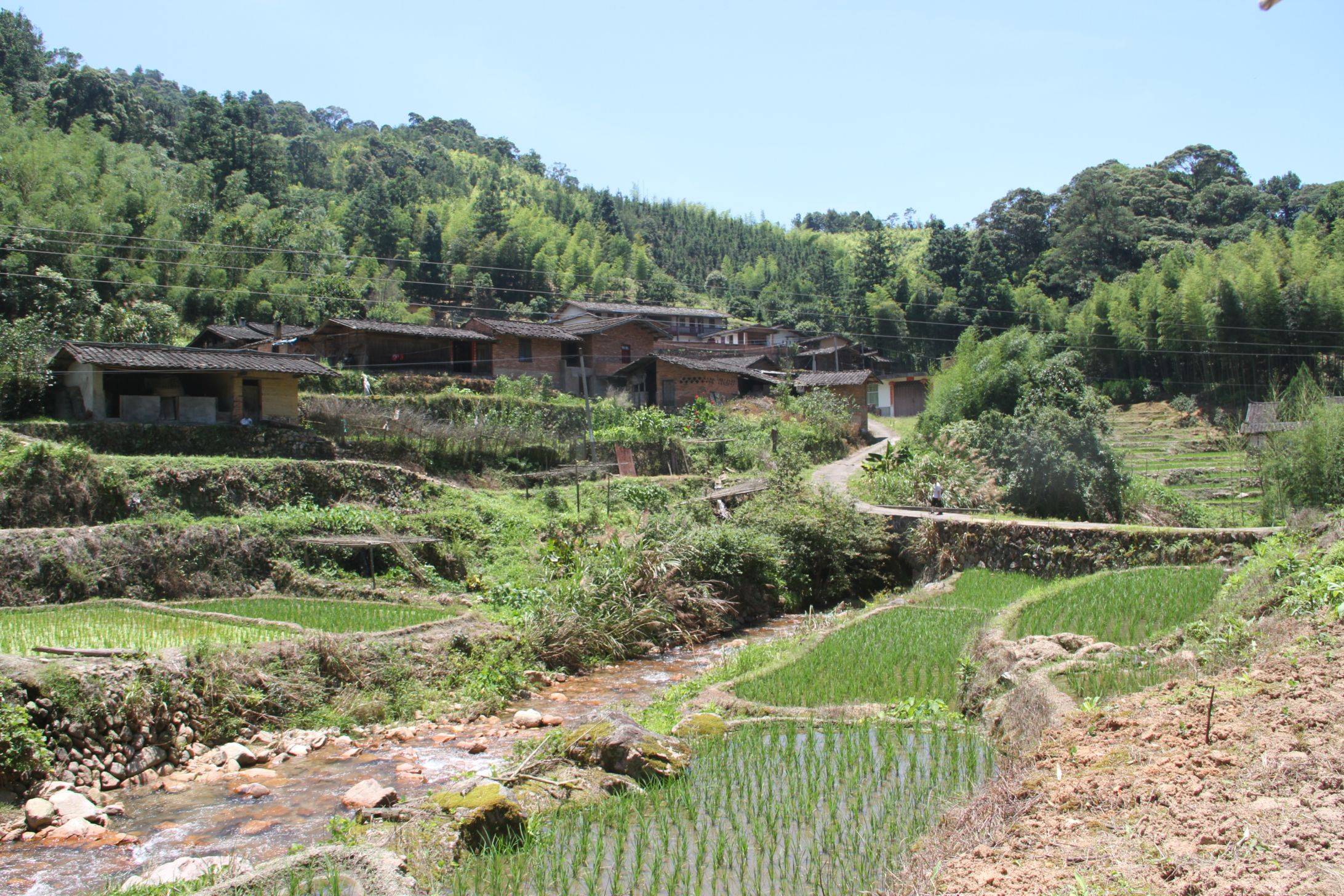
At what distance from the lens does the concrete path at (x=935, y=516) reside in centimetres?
1686

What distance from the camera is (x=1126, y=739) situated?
21.6ft

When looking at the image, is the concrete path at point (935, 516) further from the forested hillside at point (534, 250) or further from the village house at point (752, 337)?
the village house at point (752, 337)

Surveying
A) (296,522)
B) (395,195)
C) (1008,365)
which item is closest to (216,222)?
(395,195)

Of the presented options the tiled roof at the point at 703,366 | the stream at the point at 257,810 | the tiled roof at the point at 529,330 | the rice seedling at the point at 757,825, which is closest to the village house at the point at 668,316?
the tiled roof at the point at 703,366

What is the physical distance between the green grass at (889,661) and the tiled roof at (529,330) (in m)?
26.3

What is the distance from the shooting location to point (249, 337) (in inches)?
1427

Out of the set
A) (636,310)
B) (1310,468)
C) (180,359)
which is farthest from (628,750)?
(636,310)

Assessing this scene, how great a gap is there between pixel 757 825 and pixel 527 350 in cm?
3456

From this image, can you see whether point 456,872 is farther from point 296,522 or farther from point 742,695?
point 296,522

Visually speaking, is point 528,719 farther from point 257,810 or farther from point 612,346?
point 612,346

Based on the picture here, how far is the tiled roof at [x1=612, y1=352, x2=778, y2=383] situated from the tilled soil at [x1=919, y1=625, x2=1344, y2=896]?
34177 millimetres

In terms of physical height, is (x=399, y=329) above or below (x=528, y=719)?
above

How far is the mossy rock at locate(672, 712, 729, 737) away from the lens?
997cm

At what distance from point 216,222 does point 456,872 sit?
48922 millimetres
